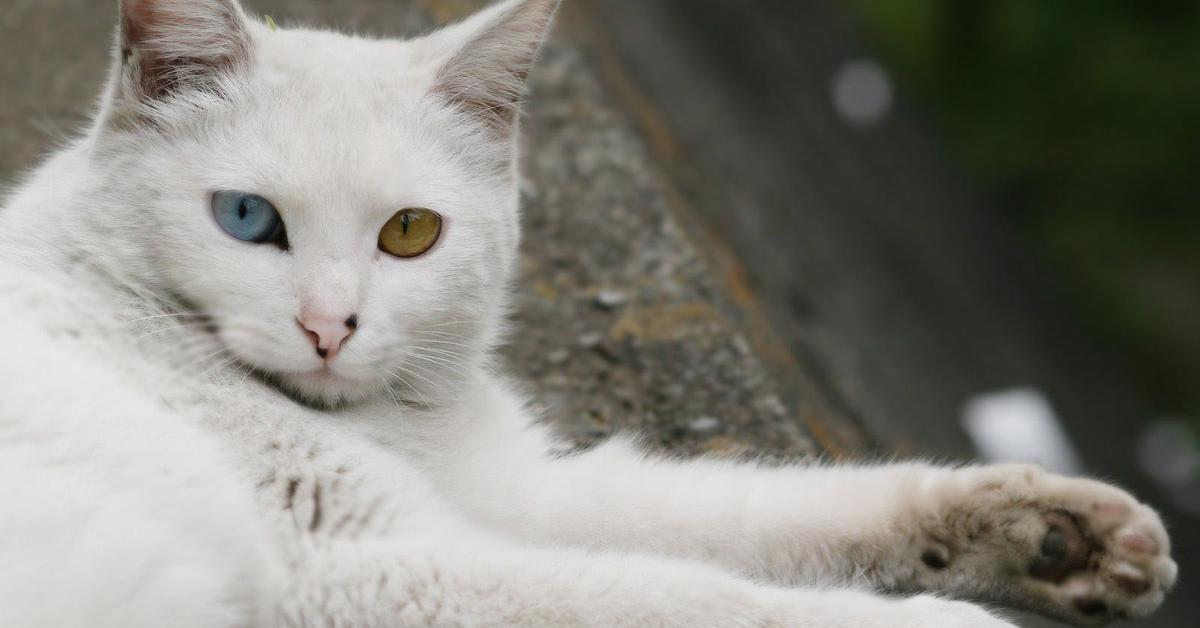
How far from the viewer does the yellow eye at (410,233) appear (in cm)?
199

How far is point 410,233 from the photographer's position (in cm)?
202

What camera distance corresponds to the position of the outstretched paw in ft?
6.46

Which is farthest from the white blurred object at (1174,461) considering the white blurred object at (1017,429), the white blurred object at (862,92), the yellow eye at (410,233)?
the yellow eye at (410,233)

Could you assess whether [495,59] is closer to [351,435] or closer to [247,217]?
[247,217]

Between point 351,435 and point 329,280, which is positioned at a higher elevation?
point 329,280

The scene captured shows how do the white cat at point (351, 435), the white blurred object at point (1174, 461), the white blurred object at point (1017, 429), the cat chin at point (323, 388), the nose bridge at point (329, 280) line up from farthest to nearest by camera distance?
the white blurred object at point (1174, 461), the white blurred object at point (1017, 429), the cat chin at point (323, 388), the nose bridge at point (329, 280), the white cat at point (351, 435)

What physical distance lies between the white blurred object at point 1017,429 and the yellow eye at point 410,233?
9.93 ft

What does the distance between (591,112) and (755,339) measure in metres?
1.37

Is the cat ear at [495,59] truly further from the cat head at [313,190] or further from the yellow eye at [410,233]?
the yellow eye at [410,233]

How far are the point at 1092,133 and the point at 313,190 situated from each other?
6.19 meters

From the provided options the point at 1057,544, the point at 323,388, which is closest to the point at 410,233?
the point at 323,388

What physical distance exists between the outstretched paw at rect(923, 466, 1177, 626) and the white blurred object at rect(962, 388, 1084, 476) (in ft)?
7.94

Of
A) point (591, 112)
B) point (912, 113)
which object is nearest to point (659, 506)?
point (591, 112)

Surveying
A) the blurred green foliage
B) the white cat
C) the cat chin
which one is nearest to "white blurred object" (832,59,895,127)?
the blurred green foliage
